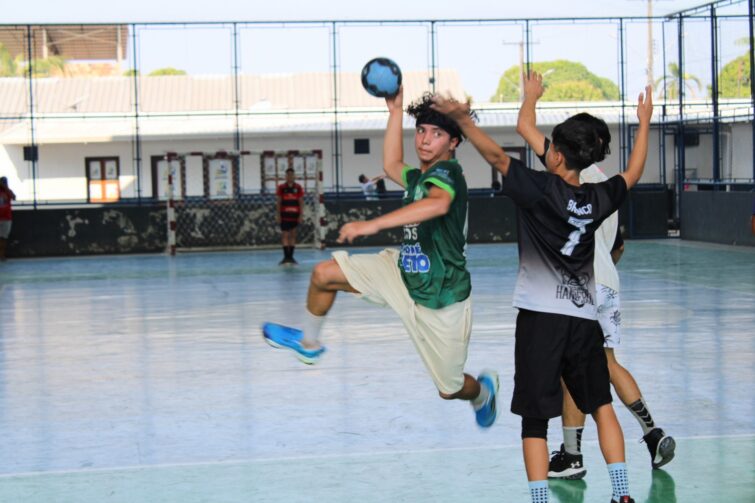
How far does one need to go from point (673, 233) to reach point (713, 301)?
17.1 meters

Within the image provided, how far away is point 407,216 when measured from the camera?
5410mm

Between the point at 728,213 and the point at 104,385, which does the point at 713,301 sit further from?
the point at 728,213

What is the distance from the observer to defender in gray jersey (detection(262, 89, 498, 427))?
236 inches

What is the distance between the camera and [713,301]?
1526 cm

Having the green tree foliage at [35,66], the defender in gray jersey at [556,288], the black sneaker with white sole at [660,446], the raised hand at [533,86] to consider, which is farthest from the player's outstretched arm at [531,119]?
Answer: the green tree foliage at [35,66]

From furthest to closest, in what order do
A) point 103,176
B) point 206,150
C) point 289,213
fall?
point 103,176, point 206,150, point 289,213

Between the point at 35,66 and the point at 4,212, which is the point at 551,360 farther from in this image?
the point at 35,66

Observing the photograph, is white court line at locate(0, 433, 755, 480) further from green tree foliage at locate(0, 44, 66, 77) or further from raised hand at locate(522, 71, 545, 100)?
green tree foliage at locate(0, 44, 66, 77)

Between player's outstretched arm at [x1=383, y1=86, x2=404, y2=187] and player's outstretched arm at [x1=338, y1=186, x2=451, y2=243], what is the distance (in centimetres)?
84

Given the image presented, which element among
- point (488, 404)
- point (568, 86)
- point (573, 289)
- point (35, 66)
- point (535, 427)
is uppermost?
point (35, 66)

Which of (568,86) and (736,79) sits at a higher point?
(568,86)

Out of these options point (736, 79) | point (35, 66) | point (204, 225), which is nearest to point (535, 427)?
point (204, 225)

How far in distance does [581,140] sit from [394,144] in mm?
1452

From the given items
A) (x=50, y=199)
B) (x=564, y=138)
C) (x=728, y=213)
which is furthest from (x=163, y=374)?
(x=50, y=199)
